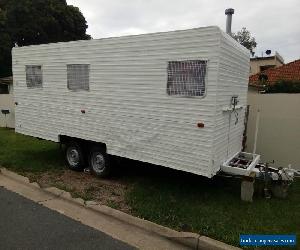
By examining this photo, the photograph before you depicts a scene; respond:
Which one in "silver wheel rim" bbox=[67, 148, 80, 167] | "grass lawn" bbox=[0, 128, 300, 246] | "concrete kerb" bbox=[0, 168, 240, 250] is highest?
"silver wheel rim" bbox=[67, 148, 80, 167]

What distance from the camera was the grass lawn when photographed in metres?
6.05

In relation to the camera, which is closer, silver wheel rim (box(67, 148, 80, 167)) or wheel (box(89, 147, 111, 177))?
wheel (box(89, 147, 111, 177))

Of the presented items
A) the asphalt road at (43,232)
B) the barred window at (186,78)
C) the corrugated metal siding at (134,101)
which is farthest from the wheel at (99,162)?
the barred window at (186,78)

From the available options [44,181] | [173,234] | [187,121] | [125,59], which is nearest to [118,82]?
[125,59]

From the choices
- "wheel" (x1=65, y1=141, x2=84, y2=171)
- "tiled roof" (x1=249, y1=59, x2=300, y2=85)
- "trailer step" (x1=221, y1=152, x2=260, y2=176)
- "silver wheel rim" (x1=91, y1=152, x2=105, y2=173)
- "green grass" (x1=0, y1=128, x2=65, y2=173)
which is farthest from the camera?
"tiled roof" (x1=249, y1=59, x2=300, y2=85)

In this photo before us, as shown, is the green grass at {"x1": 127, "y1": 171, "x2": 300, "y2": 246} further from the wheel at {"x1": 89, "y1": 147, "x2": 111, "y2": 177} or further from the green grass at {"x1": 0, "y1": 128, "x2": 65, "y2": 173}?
the green grass at {"x1": 0, "y1": 128, "x2": 65, "y2": 173}

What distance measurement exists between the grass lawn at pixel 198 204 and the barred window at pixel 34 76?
7.69 ft

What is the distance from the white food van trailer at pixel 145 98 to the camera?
6.65m

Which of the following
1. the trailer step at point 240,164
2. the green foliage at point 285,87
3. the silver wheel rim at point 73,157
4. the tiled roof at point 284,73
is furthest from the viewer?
the tiled roof at point 284,73


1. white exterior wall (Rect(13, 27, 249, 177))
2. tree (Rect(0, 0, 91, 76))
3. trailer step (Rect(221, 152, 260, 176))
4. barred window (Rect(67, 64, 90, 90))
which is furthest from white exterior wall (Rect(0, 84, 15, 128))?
tree (Rect(0, 0, 91, 76))

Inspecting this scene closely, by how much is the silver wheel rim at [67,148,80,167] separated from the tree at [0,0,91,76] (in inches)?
1030

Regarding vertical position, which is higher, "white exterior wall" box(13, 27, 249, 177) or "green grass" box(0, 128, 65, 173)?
"white exterior wall" box(13, 27, 249, 177)

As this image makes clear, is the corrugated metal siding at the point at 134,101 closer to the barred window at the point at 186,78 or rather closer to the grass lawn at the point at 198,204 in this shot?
the barred window at the point at 186,78

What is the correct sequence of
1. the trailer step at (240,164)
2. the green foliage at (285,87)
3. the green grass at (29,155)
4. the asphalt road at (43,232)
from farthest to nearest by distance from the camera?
the green foliage at (285,87) → the green grass at (29,155) → the trailer step at (240,164) → the asphalt road at (43,232)
